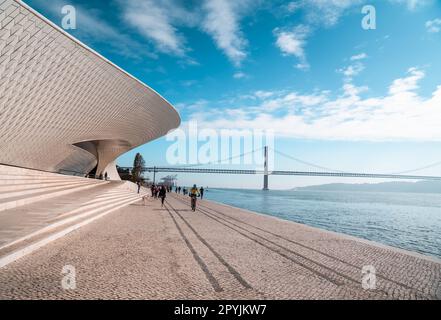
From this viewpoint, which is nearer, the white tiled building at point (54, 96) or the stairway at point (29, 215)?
the stairway at point (29, 215)

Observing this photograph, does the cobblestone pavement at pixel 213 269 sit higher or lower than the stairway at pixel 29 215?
lower

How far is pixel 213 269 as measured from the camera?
13.8 feet

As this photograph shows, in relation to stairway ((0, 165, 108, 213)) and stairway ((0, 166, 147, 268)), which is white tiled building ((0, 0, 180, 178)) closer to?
stairway ((0, 165, 108, 213))

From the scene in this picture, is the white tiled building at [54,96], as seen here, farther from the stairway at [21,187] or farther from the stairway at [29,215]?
the stairway at [29,215]

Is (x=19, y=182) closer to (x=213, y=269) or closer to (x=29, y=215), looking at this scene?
(x=29, y=215)

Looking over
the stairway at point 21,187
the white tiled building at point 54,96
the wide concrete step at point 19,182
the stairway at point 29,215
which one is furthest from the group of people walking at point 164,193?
the white tiled building at point 54,96

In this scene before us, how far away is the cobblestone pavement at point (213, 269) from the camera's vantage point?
10.7 ft

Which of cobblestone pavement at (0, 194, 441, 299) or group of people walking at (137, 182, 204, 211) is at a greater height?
group of people walking at (137, 182, 204, 211)

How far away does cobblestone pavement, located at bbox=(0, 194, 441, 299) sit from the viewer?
3.27 m

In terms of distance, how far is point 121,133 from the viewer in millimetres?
30344

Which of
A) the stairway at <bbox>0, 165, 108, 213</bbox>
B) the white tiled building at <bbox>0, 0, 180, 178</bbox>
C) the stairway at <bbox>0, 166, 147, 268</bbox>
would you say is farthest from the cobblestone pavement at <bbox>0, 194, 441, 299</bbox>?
the white tiled building at <bbox>0, 0, 180, 178</bbox>

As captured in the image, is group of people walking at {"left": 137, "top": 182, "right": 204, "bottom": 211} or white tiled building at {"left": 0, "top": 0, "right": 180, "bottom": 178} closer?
white tiled building at {"left": 0, "top": 0, "right": 180, "bottom": 178}

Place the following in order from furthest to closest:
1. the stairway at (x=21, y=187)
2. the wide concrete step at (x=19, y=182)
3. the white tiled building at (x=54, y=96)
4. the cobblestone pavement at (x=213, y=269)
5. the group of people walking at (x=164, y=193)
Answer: the group of people walking at (x=164, y=193), the white tiled building at (x=54, y=96), the wide concrete step at (x=19, y=182), the stairway at (x=21, y=187), the cobblestone pavement at (x=213, y=269)

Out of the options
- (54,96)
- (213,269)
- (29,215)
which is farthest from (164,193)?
(213,269)
